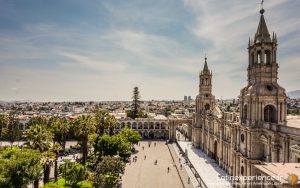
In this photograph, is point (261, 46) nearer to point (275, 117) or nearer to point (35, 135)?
point (275, 117)

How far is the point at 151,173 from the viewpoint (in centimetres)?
4134

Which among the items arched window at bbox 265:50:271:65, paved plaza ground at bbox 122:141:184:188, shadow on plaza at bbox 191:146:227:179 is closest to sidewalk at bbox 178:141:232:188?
shadow on plaza at bbox 191:146:227:179

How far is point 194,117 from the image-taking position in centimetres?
6247

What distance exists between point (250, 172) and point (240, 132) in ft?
16.7

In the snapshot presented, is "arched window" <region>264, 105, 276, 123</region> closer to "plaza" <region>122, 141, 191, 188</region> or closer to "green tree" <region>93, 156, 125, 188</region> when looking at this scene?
"plaza" <region>122, 141, 191, 188</region>

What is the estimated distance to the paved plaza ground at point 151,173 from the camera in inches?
1404

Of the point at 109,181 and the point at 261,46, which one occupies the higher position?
the point at 261,46

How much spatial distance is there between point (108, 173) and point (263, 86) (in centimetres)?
1996

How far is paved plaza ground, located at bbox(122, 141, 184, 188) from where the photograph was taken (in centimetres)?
3566

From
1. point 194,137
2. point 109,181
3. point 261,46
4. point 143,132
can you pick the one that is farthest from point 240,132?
point 143,132

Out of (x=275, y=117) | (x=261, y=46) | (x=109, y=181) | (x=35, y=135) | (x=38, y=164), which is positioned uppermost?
(x=261, y=46)

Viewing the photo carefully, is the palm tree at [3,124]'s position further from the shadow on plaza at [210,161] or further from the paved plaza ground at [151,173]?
the shadow on plaza at [210,161]

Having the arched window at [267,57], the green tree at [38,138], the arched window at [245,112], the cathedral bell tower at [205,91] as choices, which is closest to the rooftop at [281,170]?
the arched window at [245,112]

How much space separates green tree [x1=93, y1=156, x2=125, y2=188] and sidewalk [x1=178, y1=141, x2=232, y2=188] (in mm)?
11110
